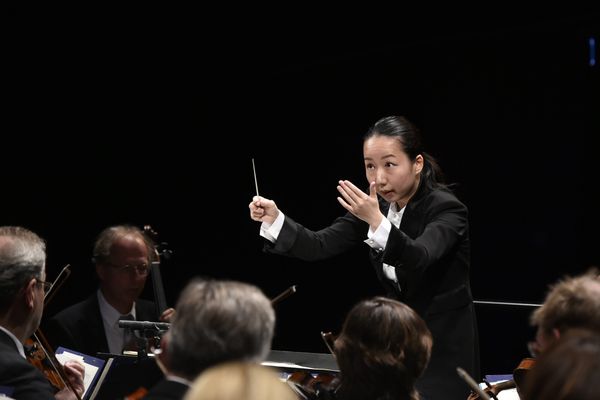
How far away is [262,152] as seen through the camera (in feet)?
15.5

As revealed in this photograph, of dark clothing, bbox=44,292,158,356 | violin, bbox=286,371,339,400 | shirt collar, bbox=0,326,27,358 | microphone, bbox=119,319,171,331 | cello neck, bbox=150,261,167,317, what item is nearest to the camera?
shirt collar, bbox=0,326,27,358

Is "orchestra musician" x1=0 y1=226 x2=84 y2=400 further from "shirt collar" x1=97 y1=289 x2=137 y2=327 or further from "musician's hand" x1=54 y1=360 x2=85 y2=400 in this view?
"shirt collar" x1=97 y1=289 x2=137 y2=327

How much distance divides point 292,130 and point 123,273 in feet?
4.70

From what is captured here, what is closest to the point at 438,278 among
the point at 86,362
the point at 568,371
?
the point at 86,362

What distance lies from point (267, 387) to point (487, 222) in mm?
3242

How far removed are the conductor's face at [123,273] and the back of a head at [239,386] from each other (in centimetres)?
246

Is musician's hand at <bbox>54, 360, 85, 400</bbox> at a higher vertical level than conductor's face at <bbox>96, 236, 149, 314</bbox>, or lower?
lower

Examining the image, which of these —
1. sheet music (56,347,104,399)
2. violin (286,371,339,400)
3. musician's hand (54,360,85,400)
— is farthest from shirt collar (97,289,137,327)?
violin (286,371,339,400)

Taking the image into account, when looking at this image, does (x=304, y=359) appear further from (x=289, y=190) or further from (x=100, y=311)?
(x=289, y=190)

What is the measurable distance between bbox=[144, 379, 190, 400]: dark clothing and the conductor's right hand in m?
1.52

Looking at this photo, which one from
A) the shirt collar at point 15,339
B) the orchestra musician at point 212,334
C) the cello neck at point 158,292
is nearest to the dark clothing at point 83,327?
the cello neck at point 158,292

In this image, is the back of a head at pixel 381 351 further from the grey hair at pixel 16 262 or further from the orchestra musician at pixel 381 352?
the grey hair at pixel 16 262

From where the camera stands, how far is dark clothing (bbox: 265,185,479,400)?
2768 millimetres

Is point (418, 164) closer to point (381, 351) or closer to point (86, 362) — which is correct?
point (381, 351)
